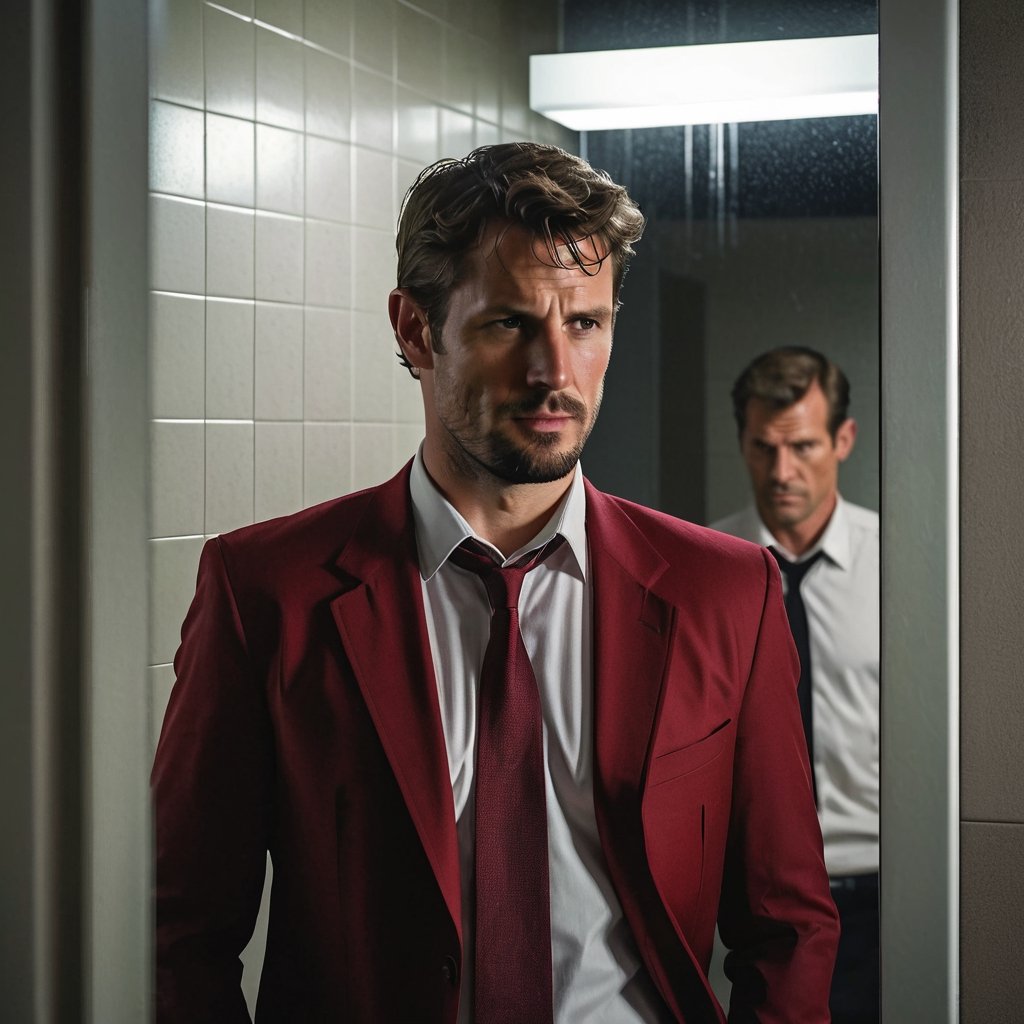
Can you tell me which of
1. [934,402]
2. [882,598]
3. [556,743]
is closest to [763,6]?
[934,402]

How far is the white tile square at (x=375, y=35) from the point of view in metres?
1.16

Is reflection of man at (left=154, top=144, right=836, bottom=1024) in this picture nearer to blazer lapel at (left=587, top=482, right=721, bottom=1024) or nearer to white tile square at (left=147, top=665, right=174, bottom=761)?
blazer lapel at (left=587, top=482, right=721, bottom=1024)

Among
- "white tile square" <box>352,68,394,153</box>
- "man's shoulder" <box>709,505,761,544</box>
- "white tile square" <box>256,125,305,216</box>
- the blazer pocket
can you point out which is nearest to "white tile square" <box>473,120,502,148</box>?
"white tile square" <box>352,68,394,153</box>

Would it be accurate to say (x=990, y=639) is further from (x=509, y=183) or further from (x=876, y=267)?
(x=509, y=183)

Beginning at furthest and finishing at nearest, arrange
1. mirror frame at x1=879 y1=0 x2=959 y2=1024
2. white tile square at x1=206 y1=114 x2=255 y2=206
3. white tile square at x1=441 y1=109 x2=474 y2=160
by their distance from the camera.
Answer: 1. white tile square at x1=206 y1=114 x2=255 y2=206
2. white tile square at x1=441 y1=109 x2=474 y2=160
3. mirror frame at x1=879 y1=0 x2=959 y2=1024

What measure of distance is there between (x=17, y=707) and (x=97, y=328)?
41 centimetres

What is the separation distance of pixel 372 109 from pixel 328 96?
0.18 feet

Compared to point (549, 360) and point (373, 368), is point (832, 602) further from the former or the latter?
point (373, 368)

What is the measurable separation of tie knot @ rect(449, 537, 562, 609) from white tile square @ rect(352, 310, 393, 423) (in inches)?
6.6

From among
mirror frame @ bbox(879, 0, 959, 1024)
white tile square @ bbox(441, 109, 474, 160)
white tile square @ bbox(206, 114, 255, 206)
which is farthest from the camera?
white tile square @ bbox(206, 114, 255, 206)

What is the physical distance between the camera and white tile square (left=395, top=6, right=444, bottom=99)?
44.8 inches

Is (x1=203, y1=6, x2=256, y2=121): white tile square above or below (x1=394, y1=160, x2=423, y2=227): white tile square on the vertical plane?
above

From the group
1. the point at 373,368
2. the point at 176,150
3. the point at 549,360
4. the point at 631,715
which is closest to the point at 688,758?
the point at 631,715

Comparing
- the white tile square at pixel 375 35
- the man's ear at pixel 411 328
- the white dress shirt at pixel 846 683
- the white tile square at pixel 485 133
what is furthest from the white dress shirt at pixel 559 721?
the white tile square at pixel 375 35
